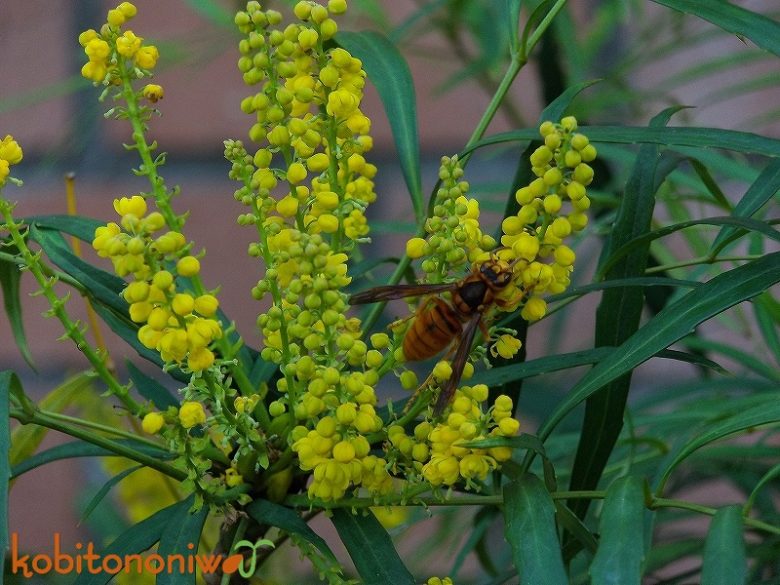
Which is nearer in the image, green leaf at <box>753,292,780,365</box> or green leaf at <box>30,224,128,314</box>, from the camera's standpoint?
green leaf at <box>30,224,128,314</box>

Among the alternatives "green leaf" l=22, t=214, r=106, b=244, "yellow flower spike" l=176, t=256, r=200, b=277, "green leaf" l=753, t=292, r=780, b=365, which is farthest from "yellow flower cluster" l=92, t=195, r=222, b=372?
"green leaf" l=753, t=292, r=780, b=365

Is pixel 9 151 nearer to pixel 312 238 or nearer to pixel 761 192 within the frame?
pixel 312 238

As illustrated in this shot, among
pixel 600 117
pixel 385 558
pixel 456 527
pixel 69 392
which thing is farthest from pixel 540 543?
pixel 600 117

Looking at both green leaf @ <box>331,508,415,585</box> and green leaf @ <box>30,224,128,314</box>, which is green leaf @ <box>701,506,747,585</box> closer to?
green leaf @ <box>331,508,415,585</box>

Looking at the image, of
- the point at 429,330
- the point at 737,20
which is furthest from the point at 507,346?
the point at 737,20

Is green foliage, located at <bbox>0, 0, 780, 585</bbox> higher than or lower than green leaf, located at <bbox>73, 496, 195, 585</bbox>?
higher

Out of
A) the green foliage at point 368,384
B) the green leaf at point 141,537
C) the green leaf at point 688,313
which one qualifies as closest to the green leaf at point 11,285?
the green foliage at point 368,384

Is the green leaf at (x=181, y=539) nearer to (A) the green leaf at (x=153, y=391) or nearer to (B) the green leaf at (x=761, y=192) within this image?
(A) the green leaf at (x=153, y=391)
